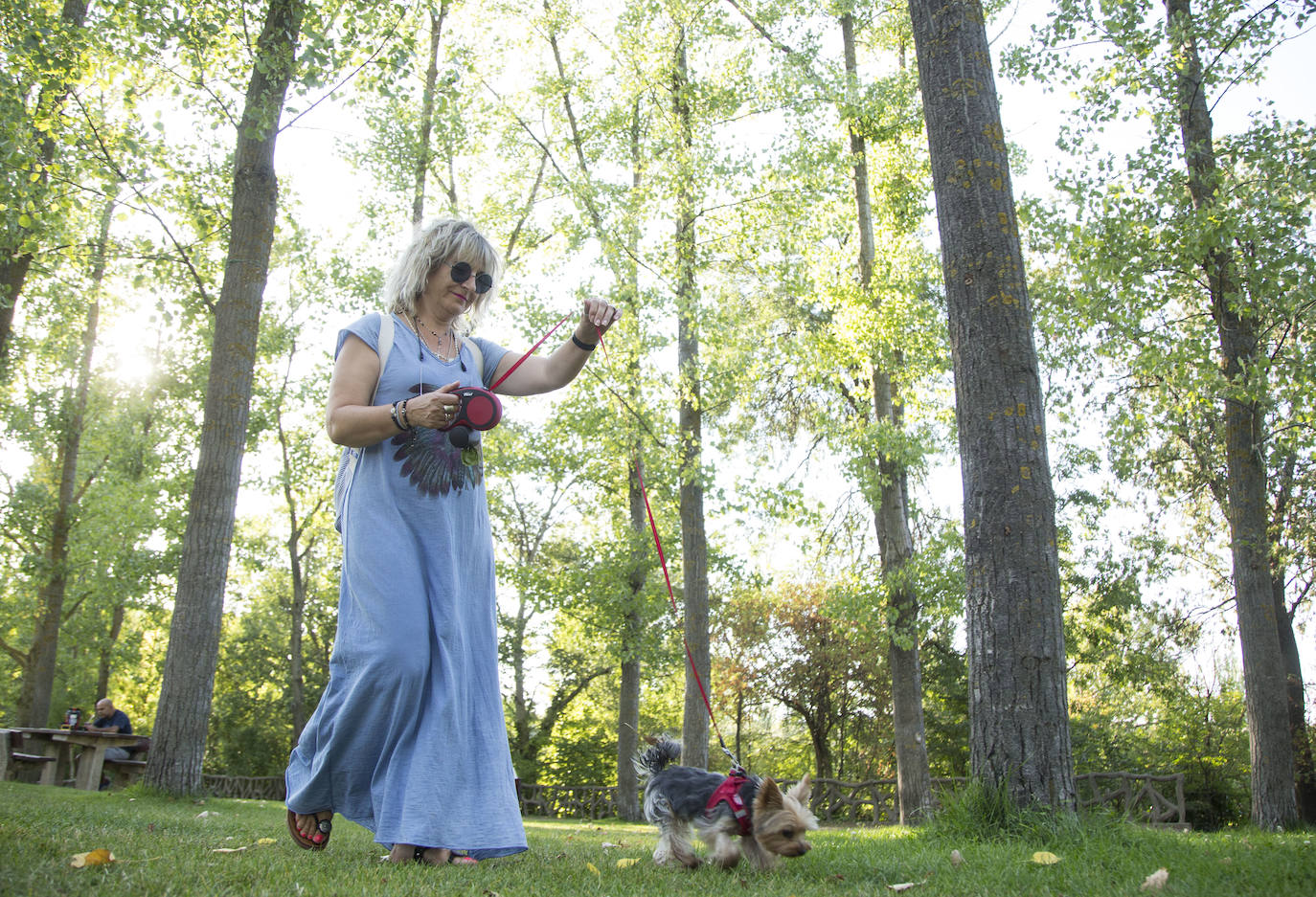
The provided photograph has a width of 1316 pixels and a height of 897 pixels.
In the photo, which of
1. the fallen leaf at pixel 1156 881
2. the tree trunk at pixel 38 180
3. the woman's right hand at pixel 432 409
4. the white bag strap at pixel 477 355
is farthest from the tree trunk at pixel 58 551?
the fallen leaf at pixel 1156 881

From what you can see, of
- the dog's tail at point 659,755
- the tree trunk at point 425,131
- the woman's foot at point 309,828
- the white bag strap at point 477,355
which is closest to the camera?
the woman's foot at point 309,828

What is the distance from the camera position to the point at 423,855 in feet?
11.0

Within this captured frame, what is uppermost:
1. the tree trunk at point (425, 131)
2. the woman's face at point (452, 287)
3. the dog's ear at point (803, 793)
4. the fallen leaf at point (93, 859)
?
the tree trunk at point (425, 131)

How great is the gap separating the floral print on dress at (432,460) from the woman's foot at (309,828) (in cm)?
139

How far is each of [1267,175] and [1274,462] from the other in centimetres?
375

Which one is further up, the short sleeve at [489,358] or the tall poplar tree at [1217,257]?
the tall poplar tree at [1217,257]

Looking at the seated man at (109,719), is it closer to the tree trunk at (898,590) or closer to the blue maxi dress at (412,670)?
the tree trunk at (898,590)

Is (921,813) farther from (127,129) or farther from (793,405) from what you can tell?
(127,129)

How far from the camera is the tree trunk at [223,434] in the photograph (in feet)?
27.6

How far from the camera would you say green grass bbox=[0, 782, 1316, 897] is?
2592mm

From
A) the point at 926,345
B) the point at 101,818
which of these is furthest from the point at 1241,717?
the point at 101,818

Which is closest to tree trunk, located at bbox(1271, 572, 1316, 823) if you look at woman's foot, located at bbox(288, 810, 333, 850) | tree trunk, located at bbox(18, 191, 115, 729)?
woman's foot, located at bbox(288, 810, 333, 850)

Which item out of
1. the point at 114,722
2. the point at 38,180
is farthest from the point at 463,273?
the point at 114,722

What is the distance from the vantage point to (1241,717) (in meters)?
21.5
